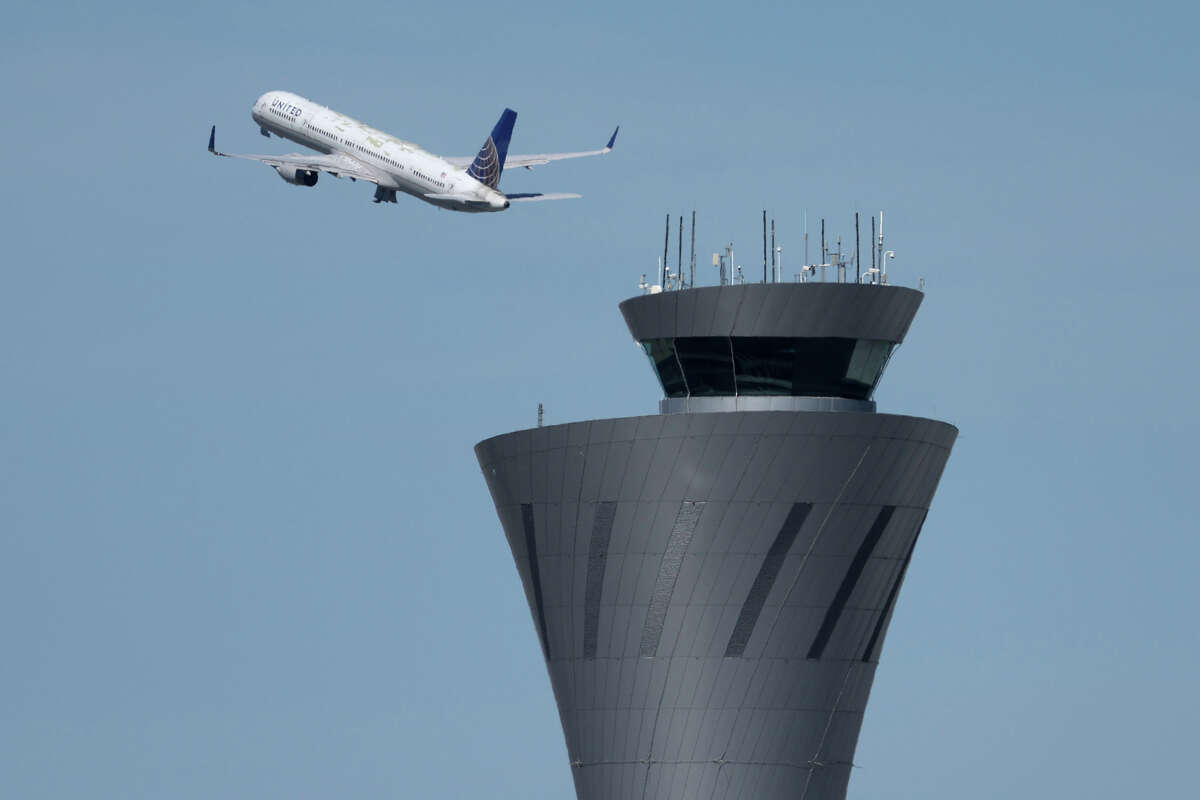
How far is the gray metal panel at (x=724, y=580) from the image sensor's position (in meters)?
102

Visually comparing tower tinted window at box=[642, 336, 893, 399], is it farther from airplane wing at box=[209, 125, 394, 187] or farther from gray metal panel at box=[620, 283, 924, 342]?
airplane wing at box=[209, 125, 394, 187]

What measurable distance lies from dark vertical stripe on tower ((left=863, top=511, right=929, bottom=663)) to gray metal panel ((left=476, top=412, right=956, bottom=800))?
121mm

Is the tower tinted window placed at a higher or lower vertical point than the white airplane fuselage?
lower

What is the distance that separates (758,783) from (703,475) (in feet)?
46.4

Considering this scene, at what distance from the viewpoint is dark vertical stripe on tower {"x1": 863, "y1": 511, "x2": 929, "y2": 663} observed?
106056 mm

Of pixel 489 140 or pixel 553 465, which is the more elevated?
pixel 489 140

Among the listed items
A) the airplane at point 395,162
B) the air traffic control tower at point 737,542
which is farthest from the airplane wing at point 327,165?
the air traffic control tower at point 737,542

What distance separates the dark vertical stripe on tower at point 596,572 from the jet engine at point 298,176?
4383 centimetres

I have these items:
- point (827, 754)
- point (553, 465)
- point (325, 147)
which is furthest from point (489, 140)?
point (827, 754)

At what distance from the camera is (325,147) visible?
154625mm

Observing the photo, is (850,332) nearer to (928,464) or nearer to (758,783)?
(928,464)

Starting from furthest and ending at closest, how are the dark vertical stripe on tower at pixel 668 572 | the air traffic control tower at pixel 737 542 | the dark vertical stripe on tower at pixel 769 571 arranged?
the dark vertical stripe on tower at pixel 668 572
the air traffic control tower at pixel 737 542
the dark vertical stripe on tower at pixel 769 571

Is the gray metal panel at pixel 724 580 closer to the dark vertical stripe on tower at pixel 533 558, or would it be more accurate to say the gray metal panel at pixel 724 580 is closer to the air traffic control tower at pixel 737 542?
the air traffic control tower at pixel 737 542

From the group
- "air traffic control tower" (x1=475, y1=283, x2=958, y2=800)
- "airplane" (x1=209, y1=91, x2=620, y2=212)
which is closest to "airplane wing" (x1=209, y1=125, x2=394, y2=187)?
"airplane" (x1=209, y1=91, x2=620, y2=212)
